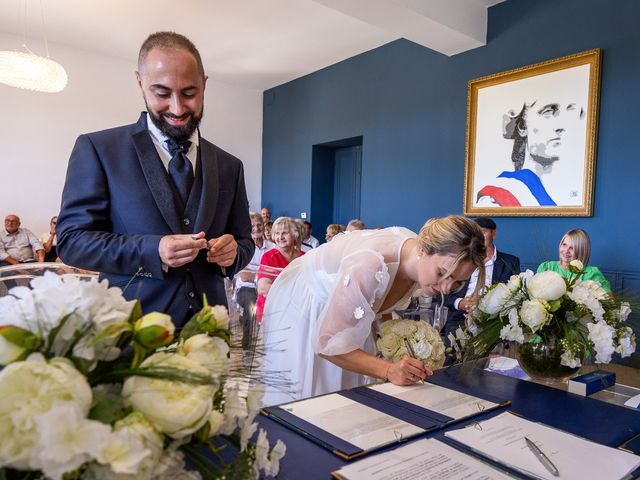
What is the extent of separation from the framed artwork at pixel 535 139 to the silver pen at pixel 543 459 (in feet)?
13.1

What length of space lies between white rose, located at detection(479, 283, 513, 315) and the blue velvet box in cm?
29

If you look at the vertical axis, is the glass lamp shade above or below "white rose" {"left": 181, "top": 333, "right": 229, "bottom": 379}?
above

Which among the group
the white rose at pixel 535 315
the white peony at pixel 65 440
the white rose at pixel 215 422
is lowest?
the white rose at pixel 535 315

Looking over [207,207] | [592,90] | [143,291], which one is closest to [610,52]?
[592,90]

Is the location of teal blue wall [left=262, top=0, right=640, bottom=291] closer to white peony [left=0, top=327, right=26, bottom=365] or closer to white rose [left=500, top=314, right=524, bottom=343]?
white rose [left=500, top=314, right=524, bottom=343]

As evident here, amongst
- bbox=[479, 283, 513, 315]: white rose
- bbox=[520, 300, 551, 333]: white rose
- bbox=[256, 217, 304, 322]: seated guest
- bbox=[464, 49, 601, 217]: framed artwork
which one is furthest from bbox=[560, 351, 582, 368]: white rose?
bbox=[464, 49, 601, 217]: framed artwork

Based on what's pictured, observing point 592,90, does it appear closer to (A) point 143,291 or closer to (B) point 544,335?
(B) point 544,335

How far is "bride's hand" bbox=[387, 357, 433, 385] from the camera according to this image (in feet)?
4.44

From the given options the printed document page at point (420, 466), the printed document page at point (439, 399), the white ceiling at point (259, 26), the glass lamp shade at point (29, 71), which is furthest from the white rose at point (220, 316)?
the glass lamp shade at point (29, 71)

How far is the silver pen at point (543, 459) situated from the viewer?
88cm

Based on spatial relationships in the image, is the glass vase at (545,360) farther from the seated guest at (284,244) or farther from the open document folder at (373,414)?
the seated guest at (284,244)

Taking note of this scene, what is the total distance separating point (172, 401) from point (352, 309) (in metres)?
1.07

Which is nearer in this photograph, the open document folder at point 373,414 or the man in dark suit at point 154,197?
the open document folder at point 373,414

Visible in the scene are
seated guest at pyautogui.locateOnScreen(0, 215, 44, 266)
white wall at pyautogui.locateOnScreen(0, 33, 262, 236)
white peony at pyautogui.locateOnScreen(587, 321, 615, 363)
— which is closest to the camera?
white peony at pyautogui.locateOnScreen(587, 321, 615, 363)
